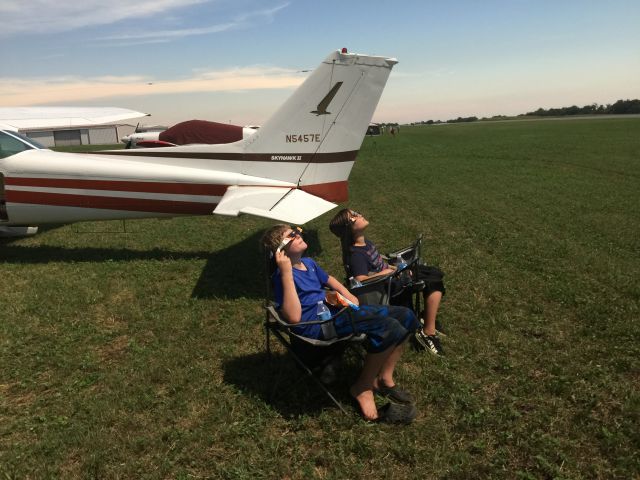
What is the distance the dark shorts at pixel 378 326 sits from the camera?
312cm

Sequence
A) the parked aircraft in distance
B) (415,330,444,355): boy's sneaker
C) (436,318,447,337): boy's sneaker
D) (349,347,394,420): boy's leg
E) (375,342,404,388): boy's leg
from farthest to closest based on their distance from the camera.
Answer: the parked aircraft in distance < (436,318,447,337): boy's sneaker < (415,330,444,355): boy's sneaker < (375,342,404,388): boy's leg < (349,347,394,420): boy's leg

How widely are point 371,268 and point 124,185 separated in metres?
4.50

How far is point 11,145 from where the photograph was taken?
7129 millimetres

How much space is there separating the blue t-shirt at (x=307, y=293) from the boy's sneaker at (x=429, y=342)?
1117 mm

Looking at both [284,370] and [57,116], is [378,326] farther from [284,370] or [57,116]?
[57,116]

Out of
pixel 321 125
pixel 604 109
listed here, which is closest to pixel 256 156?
pixel 321 125

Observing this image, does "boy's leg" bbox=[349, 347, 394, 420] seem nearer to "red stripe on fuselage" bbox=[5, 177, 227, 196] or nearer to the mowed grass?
the mowed grass

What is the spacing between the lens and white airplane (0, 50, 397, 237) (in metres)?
6.58

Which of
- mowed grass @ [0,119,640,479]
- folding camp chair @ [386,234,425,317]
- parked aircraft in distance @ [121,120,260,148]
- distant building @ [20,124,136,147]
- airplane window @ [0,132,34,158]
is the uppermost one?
distant building @ [20,124,136,147]

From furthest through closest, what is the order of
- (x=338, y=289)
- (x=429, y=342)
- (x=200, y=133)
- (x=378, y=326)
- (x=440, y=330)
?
(x=200, y=133)
(x=440, y=330)
(x=429, y=342)
(x=338, y=289)
(x=378, y=326)

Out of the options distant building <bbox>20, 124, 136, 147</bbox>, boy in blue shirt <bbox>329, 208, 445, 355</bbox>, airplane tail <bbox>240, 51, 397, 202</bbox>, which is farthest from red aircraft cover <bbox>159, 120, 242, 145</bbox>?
distant building <bbox>20, 124, 136, 147</bbox>

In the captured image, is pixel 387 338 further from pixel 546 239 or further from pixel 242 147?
pixel 546 239

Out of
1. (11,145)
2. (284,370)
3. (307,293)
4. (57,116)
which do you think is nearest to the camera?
Answer: (307,293)

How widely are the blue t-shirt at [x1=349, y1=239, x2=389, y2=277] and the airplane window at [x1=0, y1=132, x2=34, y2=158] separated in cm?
619
